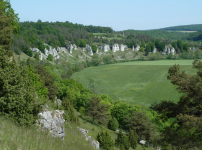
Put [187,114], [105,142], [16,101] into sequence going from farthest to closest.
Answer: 1. [105,142]
2. [187,114]
3. [16,101]

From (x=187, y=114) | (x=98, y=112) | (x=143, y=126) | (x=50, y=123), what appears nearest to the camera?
(x=50, y=123)

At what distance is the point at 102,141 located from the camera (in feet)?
80.8

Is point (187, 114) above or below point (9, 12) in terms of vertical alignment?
below

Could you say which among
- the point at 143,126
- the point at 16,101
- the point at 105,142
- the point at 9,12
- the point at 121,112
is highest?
the point at 9,12

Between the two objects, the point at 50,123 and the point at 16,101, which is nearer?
the point at 16,101

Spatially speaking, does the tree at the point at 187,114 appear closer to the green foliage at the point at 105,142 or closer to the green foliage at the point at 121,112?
the green foliage at the point at 105,142

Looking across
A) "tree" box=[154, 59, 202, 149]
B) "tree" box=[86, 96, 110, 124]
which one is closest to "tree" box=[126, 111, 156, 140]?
"tree" box=[86, 96, 110, 124]

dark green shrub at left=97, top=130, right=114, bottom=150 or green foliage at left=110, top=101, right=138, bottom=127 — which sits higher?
dark green shrub at left=97, top=130, right=114, bottom=150

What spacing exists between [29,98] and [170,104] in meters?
13.7

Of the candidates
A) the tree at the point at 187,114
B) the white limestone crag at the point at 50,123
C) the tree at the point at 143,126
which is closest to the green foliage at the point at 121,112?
the tree at the point at 143,126

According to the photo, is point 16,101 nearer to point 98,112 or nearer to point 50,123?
point 50,123

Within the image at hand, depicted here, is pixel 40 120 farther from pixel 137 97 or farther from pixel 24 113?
pixel 137 97

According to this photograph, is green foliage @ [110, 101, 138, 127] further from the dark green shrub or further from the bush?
the bush

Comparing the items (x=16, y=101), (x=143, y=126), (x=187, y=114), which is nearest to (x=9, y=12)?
(x=16, y=101)
